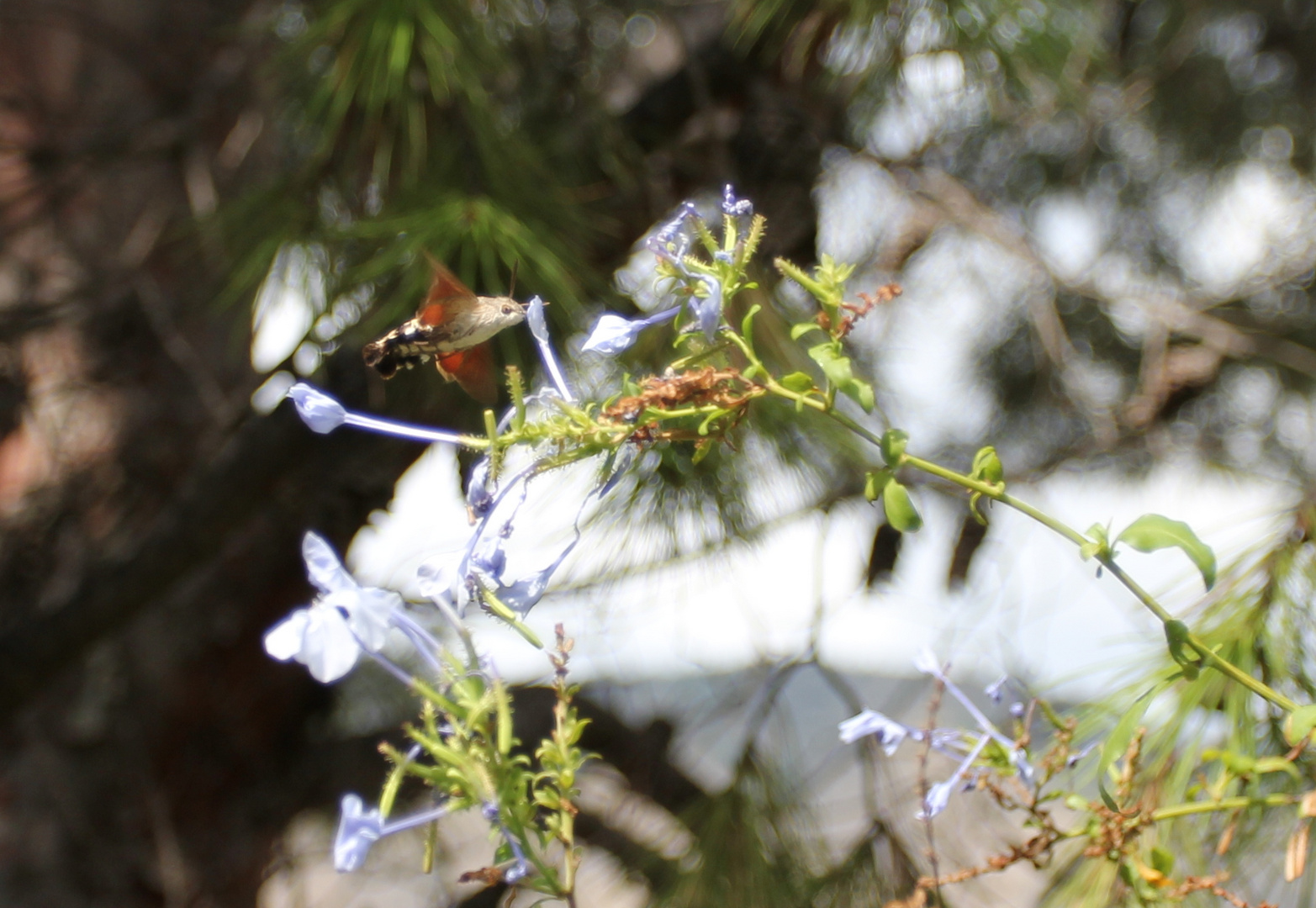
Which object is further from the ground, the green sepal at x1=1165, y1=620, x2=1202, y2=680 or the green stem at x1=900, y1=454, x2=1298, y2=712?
the green stem at x1=900, y1=454, x2=1298, y2=712

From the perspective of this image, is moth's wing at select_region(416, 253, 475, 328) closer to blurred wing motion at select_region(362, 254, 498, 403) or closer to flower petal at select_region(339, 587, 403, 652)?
blurred wing motion at select_region(362, 254, 498, 403)

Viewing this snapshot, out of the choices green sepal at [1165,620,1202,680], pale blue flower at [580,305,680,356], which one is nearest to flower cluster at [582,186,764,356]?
pale blue flower at [580,305,680,356]

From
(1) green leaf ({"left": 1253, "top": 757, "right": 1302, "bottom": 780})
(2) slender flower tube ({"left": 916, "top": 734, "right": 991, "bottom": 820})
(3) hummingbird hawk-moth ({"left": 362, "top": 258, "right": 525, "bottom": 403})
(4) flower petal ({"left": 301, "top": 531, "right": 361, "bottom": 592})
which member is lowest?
(2) slender flower tube ({"left": 916, "top": 734, "right": 991, "bottom": 820})

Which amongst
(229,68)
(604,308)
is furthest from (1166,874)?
(229,68)

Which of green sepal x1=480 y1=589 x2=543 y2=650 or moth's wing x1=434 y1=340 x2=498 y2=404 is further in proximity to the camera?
moth's wing x1=434 y1=340 x2=498 y2=404
